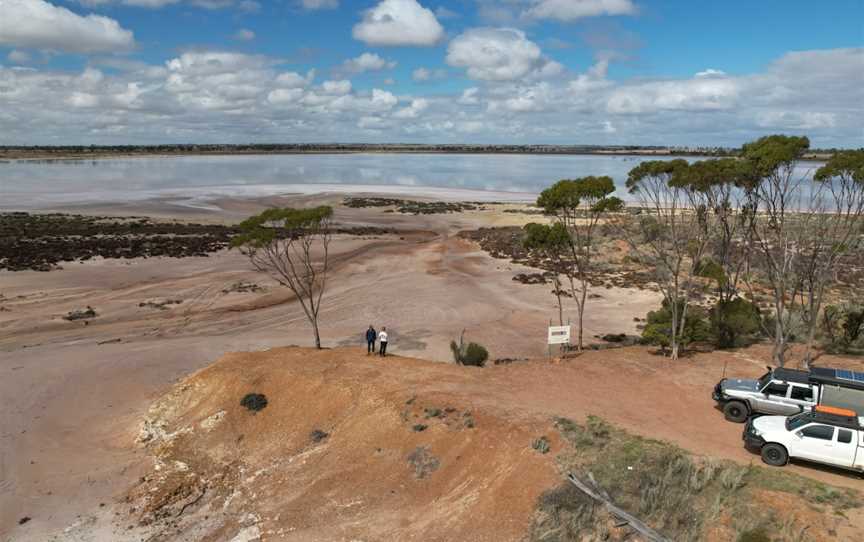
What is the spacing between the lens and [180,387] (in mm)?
24688

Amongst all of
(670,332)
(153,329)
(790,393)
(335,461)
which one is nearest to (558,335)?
(670,332)

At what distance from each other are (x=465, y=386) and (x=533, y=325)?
52.8 ft

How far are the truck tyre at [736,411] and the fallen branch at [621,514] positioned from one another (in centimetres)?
697

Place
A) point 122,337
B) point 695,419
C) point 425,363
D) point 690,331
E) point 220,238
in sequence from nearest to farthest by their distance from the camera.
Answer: point 695,419, point 425,363, point 690,331, point 122,337, point 220,238

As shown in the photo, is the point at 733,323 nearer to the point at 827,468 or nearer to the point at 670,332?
the point at 670,332

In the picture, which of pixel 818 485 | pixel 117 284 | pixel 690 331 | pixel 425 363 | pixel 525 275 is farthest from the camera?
pixel 525 275

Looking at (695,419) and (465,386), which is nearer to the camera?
(695,419)

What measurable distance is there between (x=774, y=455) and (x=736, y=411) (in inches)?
138

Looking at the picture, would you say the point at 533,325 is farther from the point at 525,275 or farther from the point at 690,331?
the point at 525,275

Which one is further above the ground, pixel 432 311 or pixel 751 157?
pixel 751 157

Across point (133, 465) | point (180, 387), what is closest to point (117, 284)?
point (180, 387)

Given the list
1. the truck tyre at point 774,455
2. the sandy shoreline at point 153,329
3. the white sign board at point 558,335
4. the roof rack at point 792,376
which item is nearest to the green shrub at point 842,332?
the sandy shoreline at point 153,329

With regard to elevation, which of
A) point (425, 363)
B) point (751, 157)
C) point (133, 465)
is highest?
point (751, 157)

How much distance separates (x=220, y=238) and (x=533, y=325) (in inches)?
1806
